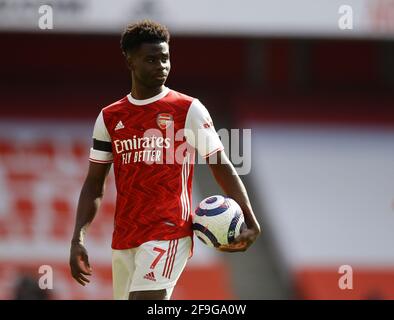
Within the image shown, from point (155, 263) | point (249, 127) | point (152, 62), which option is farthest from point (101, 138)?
point (249, 127)

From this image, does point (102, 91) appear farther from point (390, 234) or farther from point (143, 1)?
point (390, 234)

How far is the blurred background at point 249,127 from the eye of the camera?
12.0 meters

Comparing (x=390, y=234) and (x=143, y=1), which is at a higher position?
(x=143, y=1)

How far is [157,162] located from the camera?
5.68 meters

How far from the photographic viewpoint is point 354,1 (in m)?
12.0

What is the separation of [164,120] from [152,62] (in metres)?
0.34

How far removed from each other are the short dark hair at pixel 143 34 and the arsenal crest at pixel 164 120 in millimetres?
434

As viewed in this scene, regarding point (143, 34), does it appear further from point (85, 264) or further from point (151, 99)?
point (85, 264)

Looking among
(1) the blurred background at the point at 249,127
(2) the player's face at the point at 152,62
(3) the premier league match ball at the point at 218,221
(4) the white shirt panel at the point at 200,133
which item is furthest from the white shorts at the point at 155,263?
(1) the blurred background at the point at 249,127

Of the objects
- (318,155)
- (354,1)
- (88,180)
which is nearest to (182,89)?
(318,155)

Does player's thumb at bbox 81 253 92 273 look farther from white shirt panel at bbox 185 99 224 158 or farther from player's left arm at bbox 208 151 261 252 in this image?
white shirt panel at bbox 185 99 224 158

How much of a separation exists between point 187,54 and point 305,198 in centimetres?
324

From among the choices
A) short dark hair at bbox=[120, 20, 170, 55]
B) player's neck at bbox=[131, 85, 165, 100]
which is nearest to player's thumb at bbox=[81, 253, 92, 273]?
player's neck at bbox=[131, 85, 165, 100]

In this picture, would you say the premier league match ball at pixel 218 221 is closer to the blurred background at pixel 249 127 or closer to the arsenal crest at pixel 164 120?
the arsenal crest at pixel 164 120
